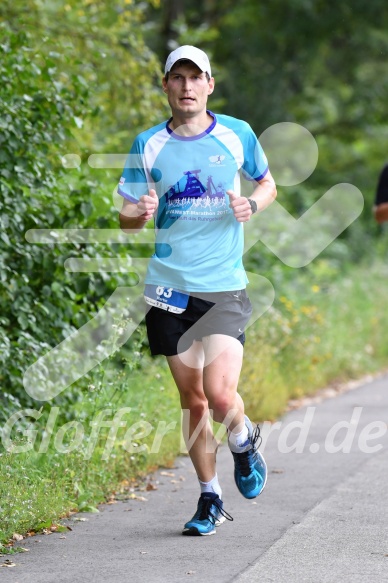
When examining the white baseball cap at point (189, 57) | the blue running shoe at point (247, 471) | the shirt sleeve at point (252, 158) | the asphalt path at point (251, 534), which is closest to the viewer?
the asphalt path at point (251, 534)

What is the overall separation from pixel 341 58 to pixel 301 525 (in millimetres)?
16932

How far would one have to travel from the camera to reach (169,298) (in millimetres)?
5426

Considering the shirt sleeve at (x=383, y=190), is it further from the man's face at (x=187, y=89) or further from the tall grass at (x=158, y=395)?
the tall grass at (x=158, y=395)

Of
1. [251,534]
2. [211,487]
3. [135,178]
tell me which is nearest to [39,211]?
[135,178]

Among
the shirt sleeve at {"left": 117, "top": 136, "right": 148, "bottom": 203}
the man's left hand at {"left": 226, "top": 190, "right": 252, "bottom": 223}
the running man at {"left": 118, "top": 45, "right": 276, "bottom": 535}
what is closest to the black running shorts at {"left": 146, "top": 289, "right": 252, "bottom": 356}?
the running man at {"left": 118, "top": 45, "right": 276, "bottom": 535}

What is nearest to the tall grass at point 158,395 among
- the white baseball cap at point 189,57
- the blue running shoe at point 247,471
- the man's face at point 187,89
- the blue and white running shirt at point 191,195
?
the blue running shoe at point 247,471

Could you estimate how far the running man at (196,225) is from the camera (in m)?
5.38

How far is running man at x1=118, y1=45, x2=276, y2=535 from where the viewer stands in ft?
17.6

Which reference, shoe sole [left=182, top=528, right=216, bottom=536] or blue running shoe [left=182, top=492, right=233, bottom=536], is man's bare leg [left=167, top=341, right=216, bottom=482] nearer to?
blue running shoe [left=182, top=492, right=233, bottom=536]

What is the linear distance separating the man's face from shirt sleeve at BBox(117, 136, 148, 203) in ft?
0.85

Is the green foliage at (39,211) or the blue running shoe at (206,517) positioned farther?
the green foliage at (39,211)

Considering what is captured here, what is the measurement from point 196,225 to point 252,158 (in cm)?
45

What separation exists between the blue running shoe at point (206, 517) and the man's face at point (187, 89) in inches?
74.2

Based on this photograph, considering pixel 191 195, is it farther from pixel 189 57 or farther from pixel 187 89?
pixel 189 57
